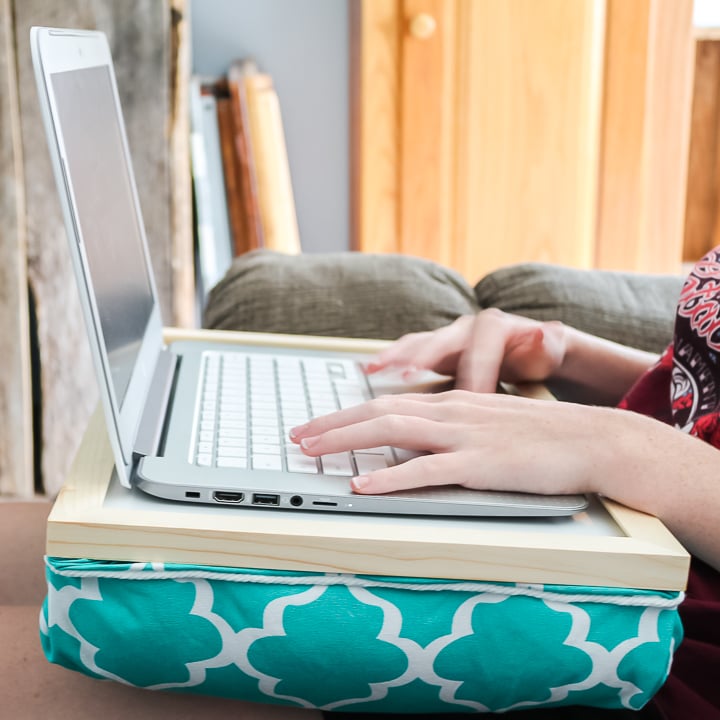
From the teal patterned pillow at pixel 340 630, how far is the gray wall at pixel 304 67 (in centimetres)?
228

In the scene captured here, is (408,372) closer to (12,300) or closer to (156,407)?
(156,407)

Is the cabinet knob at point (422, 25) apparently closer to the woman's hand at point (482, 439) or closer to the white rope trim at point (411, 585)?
the woman's hand at point (482, 439)

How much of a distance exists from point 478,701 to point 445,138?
211cm

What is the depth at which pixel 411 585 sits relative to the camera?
20.2 inches

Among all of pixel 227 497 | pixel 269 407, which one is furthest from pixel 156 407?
pixel 227 497

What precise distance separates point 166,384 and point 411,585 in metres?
0.36

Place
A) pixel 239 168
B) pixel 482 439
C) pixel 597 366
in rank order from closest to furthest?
1. pixel 482 439
2. pixel 597 366
3. pixel 239 168

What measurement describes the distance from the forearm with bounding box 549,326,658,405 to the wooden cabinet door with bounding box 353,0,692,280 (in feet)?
5.19

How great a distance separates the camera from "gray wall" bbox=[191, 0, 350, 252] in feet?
8.59

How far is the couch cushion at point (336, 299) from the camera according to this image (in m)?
1.30

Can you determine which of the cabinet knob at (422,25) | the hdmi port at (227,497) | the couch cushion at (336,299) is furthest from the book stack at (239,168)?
the hdmi port at (227,497)

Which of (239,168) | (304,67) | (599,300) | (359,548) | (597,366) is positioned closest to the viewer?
(359,548)

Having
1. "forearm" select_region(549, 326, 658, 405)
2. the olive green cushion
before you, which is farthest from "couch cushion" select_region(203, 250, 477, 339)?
"forearm" select_region(549, 326, 658, 405)

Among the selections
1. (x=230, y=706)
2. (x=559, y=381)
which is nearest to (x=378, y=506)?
(x=230, y=706)
